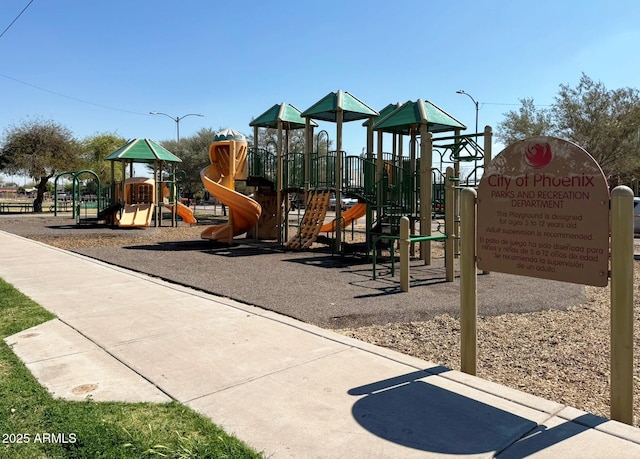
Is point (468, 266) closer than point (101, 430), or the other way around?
point (101, 430)

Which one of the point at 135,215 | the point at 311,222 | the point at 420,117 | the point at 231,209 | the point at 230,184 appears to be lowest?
the point at 311,222

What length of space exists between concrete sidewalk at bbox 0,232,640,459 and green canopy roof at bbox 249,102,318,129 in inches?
450

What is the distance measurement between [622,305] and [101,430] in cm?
363

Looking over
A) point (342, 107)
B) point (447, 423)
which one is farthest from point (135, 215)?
point (447, 423)

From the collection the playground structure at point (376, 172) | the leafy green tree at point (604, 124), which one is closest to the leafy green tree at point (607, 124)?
the leafy green tree at point (604, 124)

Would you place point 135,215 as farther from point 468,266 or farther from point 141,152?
point 468,266

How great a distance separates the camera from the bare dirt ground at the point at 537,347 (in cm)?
435

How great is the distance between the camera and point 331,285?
891 cm

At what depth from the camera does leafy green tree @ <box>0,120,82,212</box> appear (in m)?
35.3

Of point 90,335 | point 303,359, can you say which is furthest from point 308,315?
point 90,335

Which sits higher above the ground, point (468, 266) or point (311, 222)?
point (311, 222)

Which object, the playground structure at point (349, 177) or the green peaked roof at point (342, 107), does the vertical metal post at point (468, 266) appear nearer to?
the playground structure at point (349, 177)

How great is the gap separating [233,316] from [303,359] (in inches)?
76.5

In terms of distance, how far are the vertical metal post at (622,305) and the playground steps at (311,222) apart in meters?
11.2
